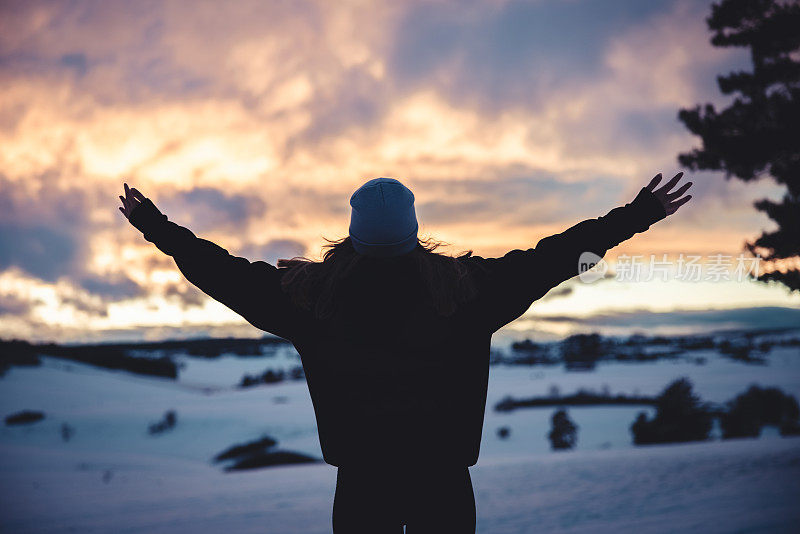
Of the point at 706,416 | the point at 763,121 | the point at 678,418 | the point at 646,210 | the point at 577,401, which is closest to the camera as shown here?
the point at 646,210

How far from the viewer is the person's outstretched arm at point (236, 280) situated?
206cm

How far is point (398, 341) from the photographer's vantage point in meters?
1.92

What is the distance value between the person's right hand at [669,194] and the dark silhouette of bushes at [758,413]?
27786 millimetres

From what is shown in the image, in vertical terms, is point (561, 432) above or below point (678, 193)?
below

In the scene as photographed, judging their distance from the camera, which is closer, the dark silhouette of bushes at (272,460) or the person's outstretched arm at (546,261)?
the person's outstretched arm at (546,261)

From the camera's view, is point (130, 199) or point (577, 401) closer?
point (130, 199)

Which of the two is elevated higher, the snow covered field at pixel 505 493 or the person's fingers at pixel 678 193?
the person's fingers at pixel 678 193

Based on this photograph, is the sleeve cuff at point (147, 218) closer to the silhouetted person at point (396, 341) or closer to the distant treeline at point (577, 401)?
the silhouetted person at point (396, 341)

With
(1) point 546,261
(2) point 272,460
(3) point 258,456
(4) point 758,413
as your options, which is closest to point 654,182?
(1) point 546,261

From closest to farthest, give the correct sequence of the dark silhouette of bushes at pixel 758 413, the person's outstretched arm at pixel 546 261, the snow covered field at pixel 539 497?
the person's outstretched arm at pixel 546 261 → the snow covered field at pixel 539 497 → the dark silhouette of bushes at pixel 758 413

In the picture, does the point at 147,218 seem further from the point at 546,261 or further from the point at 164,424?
the point at 164,424

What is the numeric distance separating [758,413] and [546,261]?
30897mm

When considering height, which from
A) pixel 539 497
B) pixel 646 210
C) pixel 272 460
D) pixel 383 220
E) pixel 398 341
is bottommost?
pixel 272 460

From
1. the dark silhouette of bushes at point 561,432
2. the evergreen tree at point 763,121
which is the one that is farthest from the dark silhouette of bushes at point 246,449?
the evergreen tree at point 763,121
